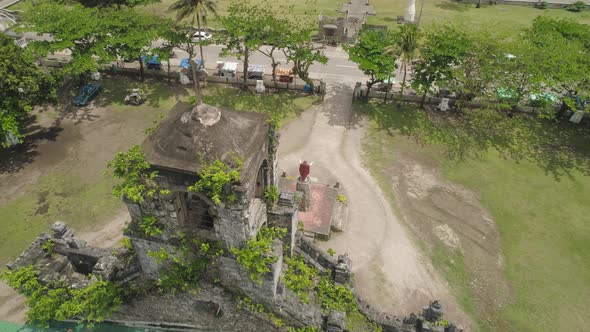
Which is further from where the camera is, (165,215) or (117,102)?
(117,102)

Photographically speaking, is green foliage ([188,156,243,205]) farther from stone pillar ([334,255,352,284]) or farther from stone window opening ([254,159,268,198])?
stone pillar ([334,255,352,284])

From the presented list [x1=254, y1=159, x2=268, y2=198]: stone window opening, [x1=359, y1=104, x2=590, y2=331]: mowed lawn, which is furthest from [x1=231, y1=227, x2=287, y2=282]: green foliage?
[x1=359, y1=104, x2=590, y2=331]: mowed lawn

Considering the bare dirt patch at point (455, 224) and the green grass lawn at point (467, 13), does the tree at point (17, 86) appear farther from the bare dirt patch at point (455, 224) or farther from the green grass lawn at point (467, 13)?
the green grass lawn at point (467, 13)

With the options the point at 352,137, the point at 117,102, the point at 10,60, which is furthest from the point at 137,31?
the point at 352,137

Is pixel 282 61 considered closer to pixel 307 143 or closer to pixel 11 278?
pixel 307 143

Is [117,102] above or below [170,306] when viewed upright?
above

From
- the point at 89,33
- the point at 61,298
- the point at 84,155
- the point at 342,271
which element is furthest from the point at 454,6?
the point at 61,298
